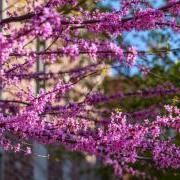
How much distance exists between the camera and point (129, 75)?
12.5m

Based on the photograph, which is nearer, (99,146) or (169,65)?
(99,146)

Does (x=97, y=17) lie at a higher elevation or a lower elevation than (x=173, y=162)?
higher

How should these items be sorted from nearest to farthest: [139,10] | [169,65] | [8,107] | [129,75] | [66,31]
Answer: [139,10], [66,31], [8,107], [169,65], [129,75]

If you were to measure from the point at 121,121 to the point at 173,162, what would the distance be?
63 centimetres

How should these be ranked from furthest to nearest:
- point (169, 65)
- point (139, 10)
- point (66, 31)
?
point (169, 65) → point (66, 31) → point (139, 10)

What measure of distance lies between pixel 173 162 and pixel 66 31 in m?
1.48

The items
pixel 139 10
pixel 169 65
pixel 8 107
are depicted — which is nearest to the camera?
pixel 139 10

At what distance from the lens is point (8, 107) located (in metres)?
6.96

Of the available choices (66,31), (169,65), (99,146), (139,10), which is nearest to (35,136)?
(99,146)

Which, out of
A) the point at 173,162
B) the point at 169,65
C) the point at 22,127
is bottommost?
the point at 173,162

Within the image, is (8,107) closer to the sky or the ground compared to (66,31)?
closer to the ground

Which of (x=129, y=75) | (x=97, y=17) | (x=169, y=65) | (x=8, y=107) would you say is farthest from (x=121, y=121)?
(x=129, y=75)

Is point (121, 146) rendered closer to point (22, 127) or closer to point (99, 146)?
point (99, 146)

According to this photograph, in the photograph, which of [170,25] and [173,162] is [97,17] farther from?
[173,162]
